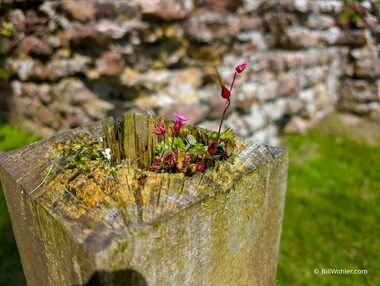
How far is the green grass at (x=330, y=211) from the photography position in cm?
278

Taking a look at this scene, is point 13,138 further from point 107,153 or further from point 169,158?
point 169,158

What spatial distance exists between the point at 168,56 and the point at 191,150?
203cm

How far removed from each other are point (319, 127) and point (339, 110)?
491 mm

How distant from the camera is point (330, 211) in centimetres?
335

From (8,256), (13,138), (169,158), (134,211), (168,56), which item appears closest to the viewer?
(134,211)

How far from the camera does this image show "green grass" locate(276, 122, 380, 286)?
9.13ft

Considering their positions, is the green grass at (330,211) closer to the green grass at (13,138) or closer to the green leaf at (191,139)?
the green leaf at (191,139)

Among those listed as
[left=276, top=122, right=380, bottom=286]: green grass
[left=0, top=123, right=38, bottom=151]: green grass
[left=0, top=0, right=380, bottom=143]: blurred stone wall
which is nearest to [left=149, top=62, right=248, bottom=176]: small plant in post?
[left=276, top=122, right=380, bottom=286]: green grass

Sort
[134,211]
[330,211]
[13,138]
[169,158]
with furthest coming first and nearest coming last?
[13,138], [330,211], [169,158], [134,211]

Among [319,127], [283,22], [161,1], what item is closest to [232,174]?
[161,1]

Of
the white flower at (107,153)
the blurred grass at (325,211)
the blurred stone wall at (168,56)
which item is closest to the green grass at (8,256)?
the blurred grass at (325,211)

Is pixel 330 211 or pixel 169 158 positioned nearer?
pixel 169 158

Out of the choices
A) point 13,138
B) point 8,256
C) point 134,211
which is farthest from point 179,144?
point 13,138

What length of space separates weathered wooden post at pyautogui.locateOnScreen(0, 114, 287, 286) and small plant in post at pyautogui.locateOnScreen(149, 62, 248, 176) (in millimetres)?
52
